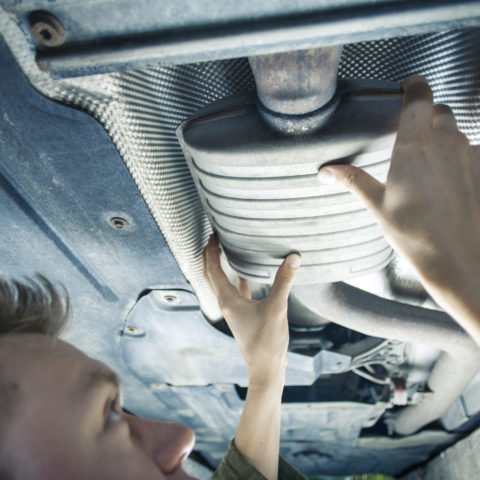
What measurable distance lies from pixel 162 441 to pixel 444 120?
0.79 meters

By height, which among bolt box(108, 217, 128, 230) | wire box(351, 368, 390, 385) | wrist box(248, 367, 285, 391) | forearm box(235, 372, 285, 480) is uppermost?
bolt box(108, 217, 128, 230)

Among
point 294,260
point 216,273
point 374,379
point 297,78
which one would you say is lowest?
point 374,379

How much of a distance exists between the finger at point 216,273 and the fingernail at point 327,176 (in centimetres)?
36

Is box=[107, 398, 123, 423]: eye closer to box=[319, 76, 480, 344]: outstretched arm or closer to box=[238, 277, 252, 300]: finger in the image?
box=[238, 277, 252, 300]: finger

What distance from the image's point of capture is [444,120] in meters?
0.51

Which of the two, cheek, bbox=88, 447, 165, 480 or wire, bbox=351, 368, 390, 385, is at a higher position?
cheek, bbox=88, 447, 165, 480

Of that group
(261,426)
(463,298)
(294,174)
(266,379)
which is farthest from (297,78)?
(261,426)

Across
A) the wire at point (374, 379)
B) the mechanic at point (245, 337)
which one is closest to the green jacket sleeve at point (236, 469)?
the mechanic at point (245, 337)

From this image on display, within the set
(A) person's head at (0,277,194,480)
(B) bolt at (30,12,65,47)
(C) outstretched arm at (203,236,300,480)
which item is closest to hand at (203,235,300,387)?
(C) outstretched arm at (203,236,300,480)

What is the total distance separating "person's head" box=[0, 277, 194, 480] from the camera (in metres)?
0.64

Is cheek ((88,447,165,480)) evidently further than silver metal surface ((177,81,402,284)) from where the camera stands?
Yes

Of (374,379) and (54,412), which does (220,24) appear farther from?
(374,379)

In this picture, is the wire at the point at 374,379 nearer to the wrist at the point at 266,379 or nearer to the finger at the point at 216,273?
the wrist at the point at 266,379

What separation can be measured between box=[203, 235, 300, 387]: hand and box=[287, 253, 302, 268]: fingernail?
12 cm
